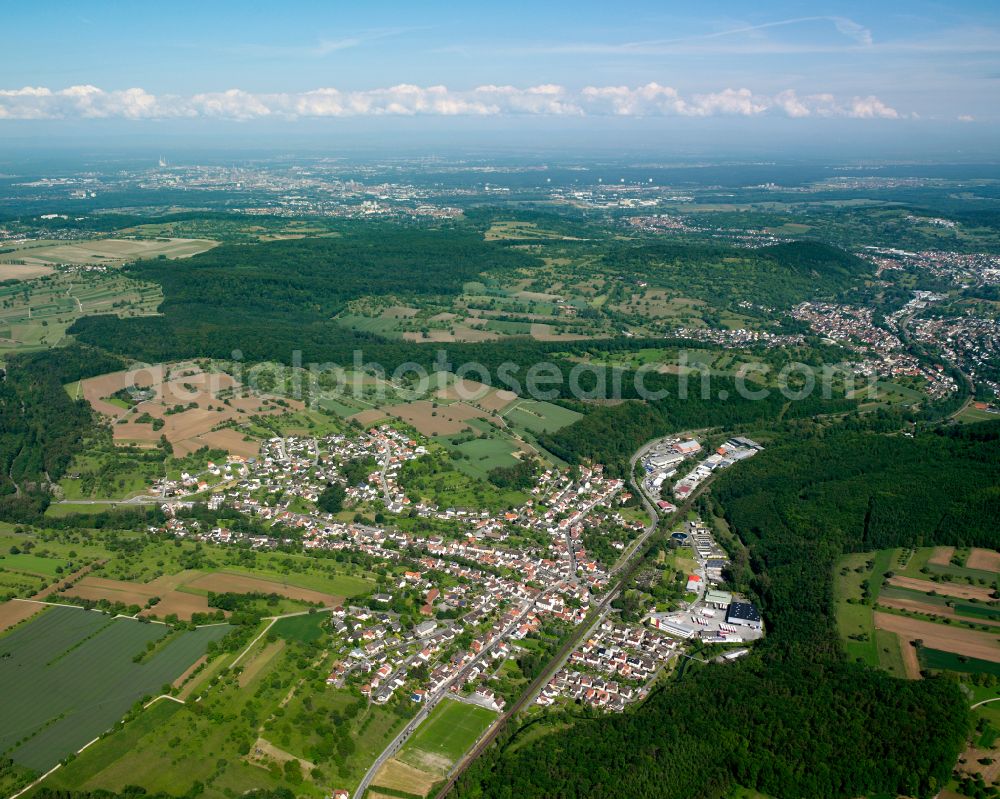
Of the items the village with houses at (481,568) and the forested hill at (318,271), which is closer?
the village with houses at (481,568)

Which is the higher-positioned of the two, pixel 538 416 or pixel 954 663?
pixel 538 416

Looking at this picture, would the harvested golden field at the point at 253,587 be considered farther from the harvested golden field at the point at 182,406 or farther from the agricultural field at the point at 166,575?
the harvested golden field at the point at 182,406

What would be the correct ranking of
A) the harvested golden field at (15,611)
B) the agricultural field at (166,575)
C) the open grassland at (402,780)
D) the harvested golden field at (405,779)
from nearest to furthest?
the open grassland at (402,780) → the harvested golden field at (405,779) → the harvested golden field at (15,611) → the agricultural field at (166,575)

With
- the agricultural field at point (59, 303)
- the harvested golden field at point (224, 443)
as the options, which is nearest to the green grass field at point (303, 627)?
the harvested golden field at point (224, 443)

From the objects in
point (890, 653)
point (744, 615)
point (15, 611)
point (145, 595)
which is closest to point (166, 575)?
point (145, 595)

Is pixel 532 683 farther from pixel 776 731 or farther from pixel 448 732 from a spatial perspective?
pixel 776 731

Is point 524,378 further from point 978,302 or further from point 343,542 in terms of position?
point 978,302
